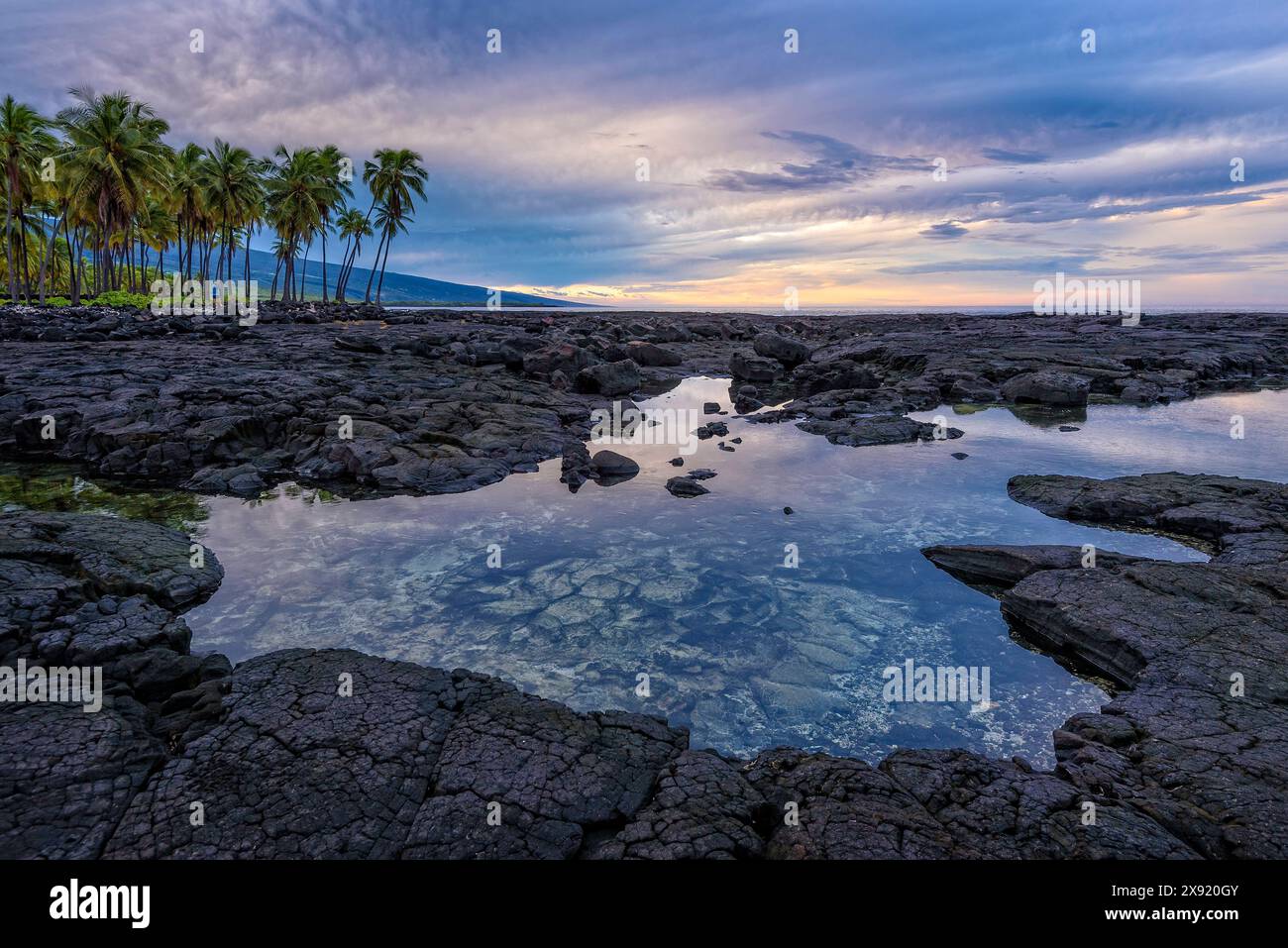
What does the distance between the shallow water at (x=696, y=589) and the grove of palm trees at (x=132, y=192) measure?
49.6m

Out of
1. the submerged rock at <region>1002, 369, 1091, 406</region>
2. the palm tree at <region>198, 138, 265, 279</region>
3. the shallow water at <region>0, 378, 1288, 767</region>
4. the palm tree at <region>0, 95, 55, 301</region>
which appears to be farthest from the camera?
the palm tree at <region>198, 138, 265, 279</region>

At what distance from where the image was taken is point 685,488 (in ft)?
40.1

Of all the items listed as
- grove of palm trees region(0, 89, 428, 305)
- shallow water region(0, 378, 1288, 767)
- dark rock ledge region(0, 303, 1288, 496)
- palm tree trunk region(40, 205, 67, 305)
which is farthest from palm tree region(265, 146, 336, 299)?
shallow water region(0, 378, 1288, 767)

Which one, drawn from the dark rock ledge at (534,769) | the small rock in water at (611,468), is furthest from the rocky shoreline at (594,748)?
the small rock in water at (611,468)

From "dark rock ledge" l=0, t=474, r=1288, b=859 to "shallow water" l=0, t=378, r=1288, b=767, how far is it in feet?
2.22

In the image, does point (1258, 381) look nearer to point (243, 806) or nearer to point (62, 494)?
point (243, 806)

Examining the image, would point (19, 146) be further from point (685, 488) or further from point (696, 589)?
point (696, 589)

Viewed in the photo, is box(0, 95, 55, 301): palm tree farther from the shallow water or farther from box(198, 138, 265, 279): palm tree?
the shallow water

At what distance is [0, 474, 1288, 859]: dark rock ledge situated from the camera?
3.57m

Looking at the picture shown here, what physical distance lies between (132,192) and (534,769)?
6576cm

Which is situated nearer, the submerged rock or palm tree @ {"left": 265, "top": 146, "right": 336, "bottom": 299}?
the submerged rock

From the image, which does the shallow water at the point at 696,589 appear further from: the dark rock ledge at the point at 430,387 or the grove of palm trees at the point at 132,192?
the grove of palm trees at the point at 132,192

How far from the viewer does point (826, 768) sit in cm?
424
